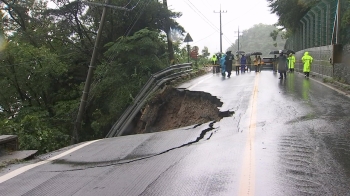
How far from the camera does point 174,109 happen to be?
14336 millimetres

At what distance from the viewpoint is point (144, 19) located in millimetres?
25141

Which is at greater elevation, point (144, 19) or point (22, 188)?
point (144, 19)

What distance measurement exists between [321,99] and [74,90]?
57.0 ft

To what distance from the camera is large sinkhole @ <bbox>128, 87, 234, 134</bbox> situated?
12336mm

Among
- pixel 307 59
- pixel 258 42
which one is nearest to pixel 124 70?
pixel 307 59

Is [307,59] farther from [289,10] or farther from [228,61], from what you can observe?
[289,10]

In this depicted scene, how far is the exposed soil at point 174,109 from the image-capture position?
40.5 ft

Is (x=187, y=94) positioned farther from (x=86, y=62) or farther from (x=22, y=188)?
(x=86, y=62)

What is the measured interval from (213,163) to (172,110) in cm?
912

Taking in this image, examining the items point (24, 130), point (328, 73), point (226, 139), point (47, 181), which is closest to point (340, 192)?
point (226, 139)

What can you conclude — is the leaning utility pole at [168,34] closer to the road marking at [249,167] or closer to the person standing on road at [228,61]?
the person standing on road at [228,61]

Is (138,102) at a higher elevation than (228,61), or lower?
lower

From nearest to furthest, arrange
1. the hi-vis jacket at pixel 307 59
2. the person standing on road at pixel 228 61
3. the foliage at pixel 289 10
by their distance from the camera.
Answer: the hi-vis jacket at pixel 307 59
the person standing on road at pixel 228 61
the foliage at pixel 289 10

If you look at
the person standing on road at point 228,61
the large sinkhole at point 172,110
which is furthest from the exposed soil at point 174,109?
the person standing on road at point 228,61
